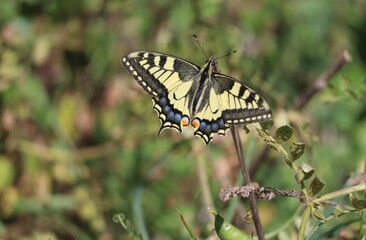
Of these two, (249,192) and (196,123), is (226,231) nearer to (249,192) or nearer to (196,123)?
(249,192)

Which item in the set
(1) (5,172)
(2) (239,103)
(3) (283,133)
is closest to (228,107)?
(2) (239,103)

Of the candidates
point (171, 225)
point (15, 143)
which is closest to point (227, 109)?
point (171, 225)

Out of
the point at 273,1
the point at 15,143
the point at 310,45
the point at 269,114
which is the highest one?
the point at 273,1

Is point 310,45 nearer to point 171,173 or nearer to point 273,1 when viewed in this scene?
point 273,1

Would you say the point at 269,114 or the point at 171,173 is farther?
the point at 171,173

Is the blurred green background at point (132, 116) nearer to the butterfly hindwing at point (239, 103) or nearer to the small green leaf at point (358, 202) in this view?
the butterfly hindwing at point (239, 103)

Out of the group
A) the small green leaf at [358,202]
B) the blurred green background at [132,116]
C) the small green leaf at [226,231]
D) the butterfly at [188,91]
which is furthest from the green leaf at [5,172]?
the small green leaf at [358,202]
